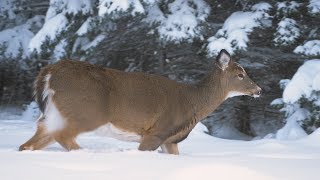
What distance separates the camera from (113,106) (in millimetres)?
6840

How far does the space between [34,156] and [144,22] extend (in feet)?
27.9

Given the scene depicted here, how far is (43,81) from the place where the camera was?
6.64m

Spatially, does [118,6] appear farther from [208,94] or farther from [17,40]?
[17,40]

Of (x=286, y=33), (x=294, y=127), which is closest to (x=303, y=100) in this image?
(x=294, y=127)

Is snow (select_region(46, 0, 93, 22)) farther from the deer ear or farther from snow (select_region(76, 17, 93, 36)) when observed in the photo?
the deer ear

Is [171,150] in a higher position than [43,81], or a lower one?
lower

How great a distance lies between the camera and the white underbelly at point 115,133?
678 cm

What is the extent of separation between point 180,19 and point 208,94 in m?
4.87

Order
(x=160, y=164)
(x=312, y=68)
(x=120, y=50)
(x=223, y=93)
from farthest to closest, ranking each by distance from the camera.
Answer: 1. (x=120, y=50)
2. (x=312, y=68)
3. (x=223, y=93)
4. (x=160, y=164)

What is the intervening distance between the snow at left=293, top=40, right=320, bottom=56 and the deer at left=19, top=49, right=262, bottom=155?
429cm

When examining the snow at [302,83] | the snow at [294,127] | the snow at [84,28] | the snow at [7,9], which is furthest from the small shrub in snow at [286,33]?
the snow at [7,9]

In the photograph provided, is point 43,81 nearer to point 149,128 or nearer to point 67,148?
point 67,148

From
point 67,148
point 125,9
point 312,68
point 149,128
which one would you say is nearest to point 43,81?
point 67,148

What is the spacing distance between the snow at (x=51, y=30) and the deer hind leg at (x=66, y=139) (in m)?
7.09
